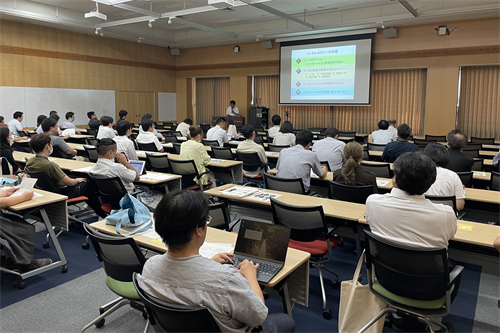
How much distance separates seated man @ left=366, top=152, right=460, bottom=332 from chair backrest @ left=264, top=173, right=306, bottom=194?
1589mm

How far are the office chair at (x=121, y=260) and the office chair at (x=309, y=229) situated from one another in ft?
3.83

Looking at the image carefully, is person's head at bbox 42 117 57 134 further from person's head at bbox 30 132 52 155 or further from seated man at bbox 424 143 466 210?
seated man at bbox 424 143 466 210

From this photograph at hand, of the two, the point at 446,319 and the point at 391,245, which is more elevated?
the point at 391,245

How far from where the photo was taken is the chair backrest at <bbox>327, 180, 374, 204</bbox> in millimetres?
3338

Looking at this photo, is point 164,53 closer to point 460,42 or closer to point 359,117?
point 359,117

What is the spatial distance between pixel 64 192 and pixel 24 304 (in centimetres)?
148

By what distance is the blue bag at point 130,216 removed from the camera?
2.62 meters

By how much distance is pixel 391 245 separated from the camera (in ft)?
6.63

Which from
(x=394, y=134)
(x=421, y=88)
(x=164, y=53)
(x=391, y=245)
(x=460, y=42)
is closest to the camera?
(x=391, y=245)

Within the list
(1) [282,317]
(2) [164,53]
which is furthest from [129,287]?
(2) [164,53]

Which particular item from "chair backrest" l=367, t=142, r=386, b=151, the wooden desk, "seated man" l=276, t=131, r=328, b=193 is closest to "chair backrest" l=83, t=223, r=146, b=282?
the wooden desk

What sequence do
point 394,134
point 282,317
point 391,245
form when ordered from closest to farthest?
point 282,317 < point 391,245 < point 394,134

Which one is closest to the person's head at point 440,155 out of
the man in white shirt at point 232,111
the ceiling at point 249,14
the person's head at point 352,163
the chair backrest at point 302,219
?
the person's head at point 352,163

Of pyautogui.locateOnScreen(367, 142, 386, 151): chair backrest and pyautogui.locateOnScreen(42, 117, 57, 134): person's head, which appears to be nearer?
pyautogui.locateOnScreen(42, 117, 57, 134): person's head
